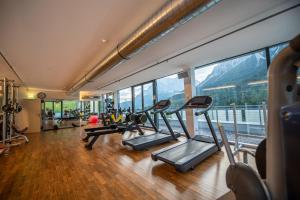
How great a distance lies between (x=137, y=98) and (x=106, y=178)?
21.6ft

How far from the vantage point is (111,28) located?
8.54 ft

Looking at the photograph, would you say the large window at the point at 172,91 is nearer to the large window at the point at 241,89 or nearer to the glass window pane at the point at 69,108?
the large window at the point at 241,89

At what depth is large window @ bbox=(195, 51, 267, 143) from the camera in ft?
12.6

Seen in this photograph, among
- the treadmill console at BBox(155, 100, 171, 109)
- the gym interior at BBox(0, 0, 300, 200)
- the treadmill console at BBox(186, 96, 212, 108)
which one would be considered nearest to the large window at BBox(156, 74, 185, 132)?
the gym interior at BBox(0, 0, 300, 200)

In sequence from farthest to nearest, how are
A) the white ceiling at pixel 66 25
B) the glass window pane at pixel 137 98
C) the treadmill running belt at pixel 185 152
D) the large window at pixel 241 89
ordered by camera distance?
1. the glass window pane at pixel 137 98
2. the large window at pixel 241 89
3. the treadmill running belt at pixel 185 152
4. the white ceiling at pixel 66 25

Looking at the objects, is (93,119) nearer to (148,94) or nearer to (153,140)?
(148,94)

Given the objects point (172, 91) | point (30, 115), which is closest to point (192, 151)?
point (172, 91)

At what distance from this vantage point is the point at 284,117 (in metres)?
0.76

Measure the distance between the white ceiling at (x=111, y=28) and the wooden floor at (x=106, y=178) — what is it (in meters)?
2.66

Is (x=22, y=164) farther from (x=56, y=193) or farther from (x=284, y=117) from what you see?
(x=284, y=117)

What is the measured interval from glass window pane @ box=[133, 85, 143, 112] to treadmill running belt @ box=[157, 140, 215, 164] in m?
5.11

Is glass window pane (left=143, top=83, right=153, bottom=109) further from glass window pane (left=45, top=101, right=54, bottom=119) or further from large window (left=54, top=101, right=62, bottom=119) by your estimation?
large window (left=54, top=101, right=62, bottom=119)

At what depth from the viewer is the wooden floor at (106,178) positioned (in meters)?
2.03

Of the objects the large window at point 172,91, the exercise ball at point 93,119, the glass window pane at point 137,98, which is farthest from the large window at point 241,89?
the exercise ball at point 93,119
